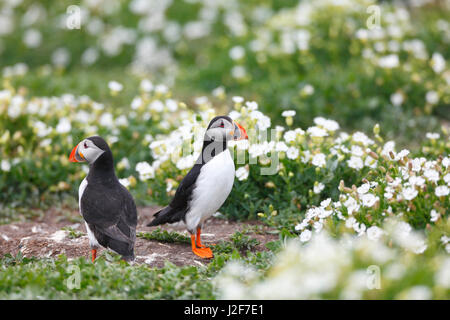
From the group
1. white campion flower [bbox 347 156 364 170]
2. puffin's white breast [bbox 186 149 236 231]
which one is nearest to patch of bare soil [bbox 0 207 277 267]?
puffin's white breast [bbox 186 149 236 231]

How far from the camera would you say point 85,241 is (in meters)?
5.28

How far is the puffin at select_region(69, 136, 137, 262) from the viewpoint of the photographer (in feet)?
14.8

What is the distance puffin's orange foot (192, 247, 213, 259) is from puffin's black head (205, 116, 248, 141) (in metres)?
0.86

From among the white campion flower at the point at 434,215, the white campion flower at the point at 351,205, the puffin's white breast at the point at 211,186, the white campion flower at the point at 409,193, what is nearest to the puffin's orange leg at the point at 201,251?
the puffin's white breast at the point at 211,186

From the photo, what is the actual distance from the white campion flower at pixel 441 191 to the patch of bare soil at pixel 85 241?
1.56 meters

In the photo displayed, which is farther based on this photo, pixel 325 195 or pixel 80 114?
pixel 80 114

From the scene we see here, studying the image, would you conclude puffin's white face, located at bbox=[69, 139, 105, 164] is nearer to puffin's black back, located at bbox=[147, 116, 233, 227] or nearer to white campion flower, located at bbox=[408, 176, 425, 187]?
puffin's black back, located at bbox=[147, 116, 233, 227]

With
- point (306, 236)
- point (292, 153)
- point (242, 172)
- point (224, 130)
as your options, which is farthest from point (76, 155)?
point (292, 153)

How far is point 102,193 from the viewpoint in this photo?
465 centimetres

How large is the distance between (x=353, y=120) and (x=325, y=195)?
2924 millimetres

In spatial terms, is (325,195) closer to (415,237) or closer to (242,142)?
(242,142)

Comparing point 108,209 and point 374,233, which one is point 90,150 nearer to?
point 108,209

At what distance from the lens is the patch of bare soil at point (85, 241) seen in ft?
16.3
